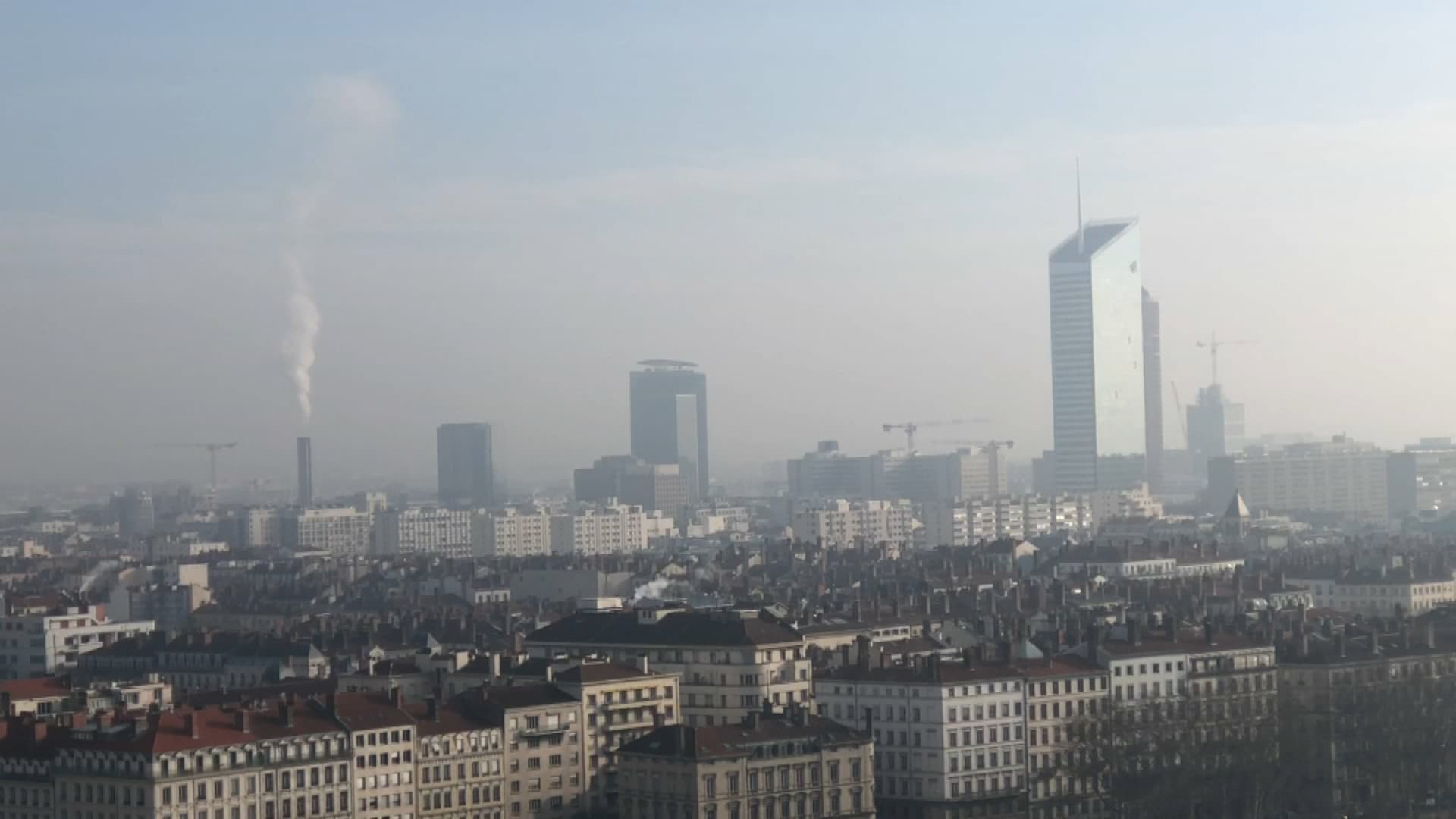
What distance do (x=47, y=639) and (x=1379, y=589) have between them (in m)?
45.5

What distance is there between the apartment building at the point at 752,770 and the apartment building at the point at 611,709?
1.36m

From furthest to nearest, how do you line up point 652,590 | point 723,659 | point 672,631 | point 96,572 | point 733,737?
point 96,572 < point 652,590 < point 672,631 < point 723,659 < point 733,737

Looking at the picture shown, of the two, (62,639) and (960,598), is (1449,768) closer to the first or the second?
(960,598)

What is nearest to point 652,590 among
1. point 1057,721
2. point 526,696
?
point 1057,721

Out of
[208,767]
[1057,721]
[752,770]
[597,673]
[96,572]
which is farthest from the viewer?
[96,572]

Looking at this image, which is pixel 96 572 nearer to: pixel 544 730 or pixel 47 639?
pixel 47 639

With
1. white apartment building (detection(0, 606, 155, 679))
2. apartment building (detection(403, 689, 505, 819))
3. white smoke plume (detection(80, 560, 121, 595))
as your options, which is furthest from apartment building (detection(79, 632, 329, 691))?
white smoke plume (detection(80, 560, 121, 595))

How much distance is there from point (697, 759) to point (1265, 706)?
638 inches

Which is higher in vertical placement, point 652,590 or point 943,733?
point 652,590

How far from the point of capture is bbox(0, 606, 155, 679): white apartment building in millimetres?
91625

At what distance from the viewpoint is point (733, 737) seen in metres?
56.3

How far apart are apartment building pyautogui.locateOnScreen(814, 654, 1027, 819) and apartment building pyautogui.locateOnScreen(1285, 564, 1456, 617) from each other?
1728 inches

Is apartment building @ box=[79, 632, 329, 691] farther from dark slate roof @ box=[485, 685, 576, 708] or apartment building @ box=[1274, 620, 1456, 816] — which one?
apartment building @ box=[1274, 620, 1456, 816]

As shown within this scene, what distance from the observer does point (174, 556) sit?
168m
